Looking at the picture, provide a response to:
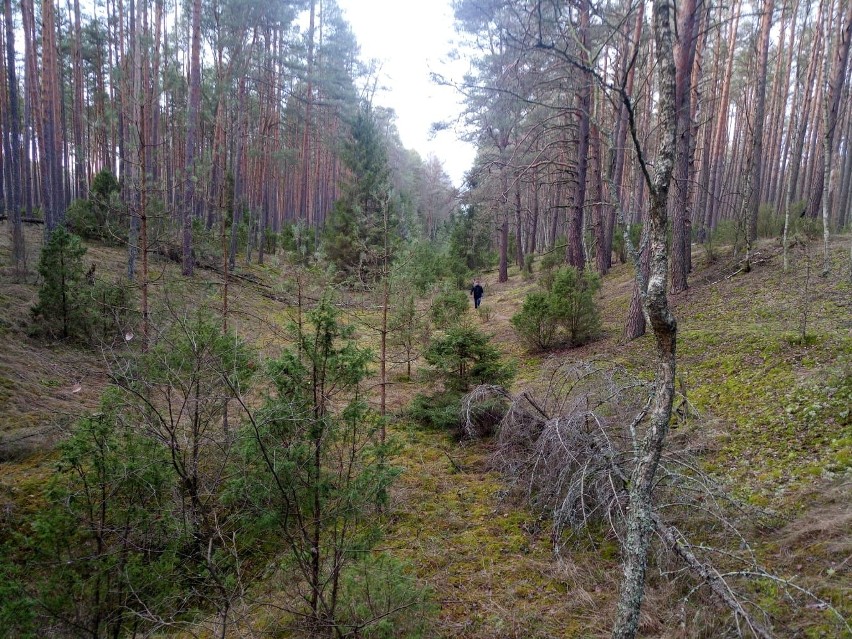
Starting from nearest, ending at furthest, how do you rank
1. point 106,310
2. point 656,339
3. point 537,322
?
1. point 656,339
2. point 106,310
3. point 537,322

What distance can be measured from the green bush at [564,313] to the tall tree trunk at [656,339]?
24.7 feet

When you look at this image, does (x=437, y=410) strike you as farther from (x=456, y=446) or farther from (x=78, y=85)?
(x=78, y=85)

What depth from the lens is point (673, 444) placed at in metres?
5.00

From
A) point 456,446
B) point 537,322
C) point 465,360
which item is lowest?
point 456,446

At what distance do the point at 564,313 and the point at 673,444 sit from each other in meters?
5.10

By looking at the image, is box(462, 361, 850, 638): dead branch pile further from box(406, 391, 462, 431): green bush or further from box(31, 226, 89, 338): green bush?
box(31, 226, 89, 338): green bush

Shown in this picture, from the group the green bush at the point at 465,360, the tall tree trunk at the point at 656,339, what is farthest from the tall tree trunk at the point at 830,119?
the tall tree trunk at the point at 656,339

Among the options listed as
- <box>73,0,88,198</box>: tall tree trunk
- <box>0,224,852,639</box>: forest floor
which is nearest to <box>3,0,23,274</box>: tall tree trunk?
<box>0,224,852,639</box>: forest floor

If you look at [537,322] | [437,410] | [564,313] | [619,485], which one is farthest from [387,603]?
[564,313]

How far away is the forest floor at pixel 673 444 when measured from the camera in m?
3.31

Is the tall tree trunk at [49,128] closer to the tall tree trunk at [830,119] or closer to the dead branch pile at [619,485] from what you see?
the dead branch pile at [619,485]

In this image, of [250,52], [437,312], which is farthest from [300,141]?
[437,312]

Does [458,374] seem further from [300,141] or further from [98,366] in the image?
[300,141]

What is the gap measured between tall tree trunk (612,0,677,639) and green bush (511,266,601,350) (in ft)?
24.7
